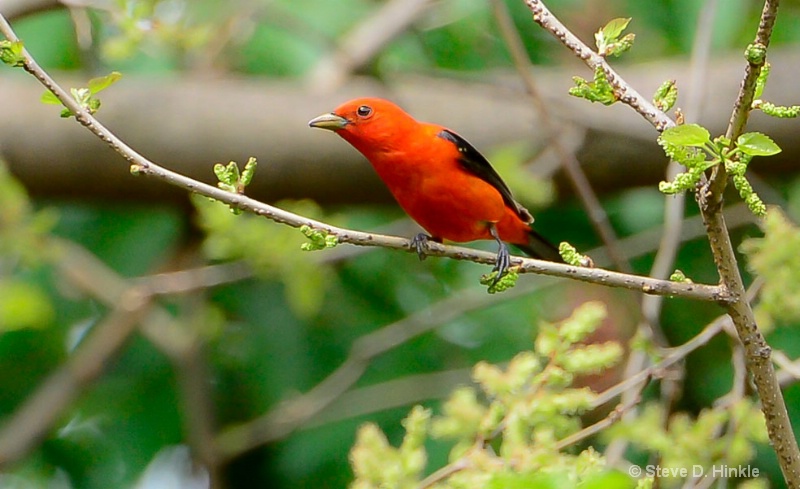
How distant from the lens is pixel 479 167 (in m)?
4.20

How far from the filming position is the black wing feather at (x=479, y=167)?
4180mm

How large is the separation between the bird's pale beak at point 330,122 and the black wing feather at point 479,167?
418 millimetres

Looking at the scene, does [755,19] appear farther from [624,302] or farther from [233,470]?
[233,470]

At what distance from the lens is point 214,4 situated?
573cm

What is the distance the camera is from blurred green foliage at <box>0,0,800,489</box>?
562 centimetres

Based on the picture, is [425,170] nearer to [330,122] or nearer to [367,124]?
[367,124]

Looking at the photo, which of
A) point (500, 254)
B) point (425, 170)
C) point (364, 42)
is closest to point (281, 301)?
point (364, 42)

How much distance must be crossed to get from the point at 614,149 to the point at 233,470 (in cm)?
260

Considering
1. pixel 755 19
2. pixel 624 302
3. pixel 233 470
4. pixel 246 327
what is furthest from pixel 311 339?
pixel 755 19

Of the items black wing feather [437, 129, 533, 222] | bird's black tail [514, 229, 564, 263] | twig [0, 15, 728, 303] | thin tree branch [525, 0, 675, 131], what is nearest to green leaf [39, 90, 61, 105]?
twig [0, 15, 728, 303]

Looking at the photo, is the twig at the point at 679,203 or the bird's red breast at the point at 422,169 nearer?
the bird's red breast at the point at 422,169

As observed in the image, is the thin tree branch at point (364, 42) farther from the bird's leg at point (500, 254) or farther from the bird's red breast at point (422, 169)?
the bird's leg at point (500, 254)

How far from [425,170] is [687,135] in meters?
2.09

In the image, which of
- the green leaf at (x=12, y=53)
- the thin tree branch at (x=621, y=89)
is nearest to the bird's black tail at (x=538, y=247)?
the thin tree branch at (x=621, y=89)
